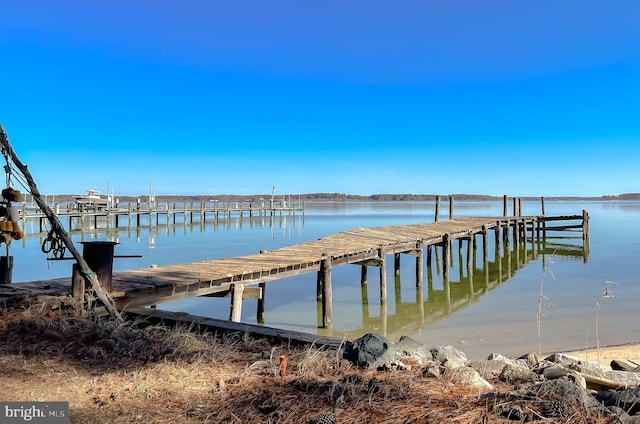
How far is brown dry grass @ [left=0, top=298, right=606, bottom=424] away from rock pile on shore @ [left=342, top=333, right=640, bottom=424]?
0.09 m

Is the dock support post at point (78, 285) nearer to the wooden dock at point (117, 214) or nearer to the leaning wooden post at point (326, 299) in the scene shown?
the leaning wooden post at point (326, 299)

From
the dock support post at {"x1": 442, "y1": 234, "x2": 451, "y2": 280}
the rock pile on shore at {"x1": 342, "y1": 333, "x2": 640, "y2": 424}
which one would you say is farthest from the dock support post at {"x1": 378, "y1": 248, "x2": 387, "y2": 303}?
the rock pile on shore at {"x1": 342, "y1": 333, "x2": 640, "y2": 424}

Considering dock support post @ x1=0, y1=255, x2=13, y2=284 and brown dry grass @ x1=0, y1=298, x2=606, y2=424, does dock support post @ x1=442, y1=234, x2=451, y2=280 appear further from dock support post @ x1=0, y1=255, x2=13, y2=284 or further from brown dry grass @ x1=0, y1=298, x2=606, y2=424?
dock support post @ x1=0, y1=255, x2=13, y2=284

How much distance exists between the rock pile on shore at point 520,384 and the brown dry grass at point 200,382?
0.28 feet

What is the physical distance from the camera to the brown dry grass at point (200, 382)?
3.42m

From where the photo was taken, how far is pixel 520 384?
13.6 feet

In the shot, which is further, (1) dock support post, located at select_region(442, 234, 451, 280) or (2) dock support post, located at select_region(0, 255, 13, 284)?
(1) dock support post, located at select_region(442, 234, 451, 280)

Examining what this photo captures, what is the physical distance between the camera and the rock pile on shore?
3.35 metres

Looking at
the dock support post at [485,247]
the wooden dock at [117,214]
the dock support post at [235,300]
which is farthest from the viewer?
the wooden dock at [117,214]

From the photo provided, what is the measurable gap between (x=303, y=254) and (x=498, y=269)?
14817 mm

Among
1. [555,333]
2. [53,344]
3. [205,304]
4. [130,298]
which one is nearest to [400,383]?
[53,344]

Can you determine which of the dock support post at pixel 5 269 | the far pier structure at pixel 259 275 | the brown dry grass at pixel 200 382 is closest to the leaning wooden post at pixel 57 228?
the far pier structure at pixel 259 275

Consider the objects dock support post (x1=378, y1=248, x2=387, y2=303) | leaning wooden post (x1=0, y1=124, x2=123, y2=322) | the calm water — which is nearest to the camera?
leaning wooden post (x1=0, y1=124, x2=123, y2=322)

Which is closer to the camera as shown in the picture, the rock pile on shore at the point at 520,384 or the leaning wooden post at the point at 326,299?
the rock pile on shore at the point at 520,384
